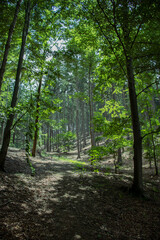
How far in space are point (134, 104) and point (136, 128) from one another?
3.18 feet

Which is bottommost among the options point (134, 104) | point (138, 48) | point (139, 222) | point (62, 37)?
point (139, 222)

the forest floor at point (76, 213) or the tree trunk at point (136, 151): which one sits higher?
the tree trunk at point (136, 151)

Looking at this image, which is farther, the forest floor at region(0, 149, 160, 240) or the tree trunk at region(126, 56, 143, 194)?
the tree trunk at region(126, 56, 143, 194)

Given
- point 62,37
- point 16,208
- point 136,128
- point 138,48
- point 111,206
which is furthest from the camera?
point 62,37

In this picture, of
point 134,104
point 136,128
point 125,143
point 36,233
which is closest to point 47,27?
point 134,104

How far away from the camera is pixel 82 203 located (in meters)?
4.26

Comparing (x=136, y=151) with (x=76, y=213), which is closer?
(x=76, y=213)

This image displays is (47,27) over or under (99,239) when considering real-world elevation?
over

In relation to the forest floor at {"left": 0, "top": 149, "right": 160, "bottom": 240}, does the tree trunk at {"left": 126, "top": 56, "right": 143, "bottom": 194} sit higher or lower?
higher

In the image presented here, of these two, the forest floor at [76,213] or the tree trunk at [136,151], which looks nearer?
the forest floor at [76,213]

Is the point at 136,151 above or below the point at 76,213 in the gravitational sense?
above

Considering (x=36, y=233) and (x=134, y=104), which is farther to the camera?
(x=134, y=104)

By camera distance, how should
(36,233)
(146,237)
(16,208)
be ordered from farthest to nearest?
(16,208), (146,237), (36,233)

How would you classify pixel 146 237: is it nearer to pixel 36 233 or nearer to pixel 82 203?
pixel 82 203
